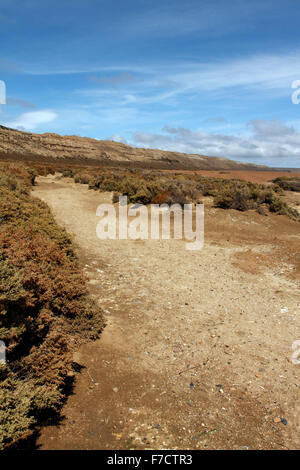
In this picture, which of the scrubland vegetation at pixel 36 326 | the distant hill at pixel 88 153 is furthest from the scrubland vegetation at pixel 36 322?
the distant hill at pixel 88 153

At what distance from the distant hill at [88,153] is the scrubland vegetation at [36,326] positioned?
198 ft

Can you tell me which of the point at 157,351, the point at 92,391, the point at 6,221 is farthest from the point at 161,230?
the point at 92,391

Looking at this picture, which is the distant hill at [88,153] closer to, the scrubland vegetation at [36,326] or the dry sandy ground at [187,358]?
the dry sandy ground at [187,358]

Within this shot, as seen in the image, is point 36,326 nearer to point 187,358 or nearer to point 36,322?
point 36,322

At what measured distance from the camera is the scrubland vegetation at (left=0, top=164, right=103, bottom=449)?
2920mm

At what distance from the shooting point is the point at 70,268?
5.59 m

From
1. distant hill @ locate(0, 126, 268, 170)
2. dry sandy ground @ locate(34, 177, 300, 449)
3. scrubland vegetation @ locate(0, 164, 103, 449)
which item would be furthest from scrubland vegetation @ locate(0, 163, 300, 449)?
distant hill @ locate(0, 126, 268, 170)

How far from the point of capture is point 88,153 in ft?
289

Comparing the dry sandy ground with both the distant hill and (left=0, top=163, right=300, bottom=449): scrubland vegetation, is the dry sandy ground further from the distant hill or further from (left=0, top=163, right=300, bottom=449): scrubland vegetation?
the distant hill

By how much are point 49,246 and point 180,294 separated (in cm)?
322

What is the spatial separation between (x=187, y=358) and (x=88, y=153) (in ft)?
295

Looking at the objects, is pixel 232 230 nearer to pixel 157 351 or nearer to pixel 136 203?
pixel 136 203

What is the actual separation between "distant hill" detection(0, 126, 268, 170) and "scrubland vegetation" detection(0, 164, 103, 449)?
60.4m

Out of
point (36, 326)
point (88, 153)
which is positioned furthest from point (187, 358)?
point (88, 153)
